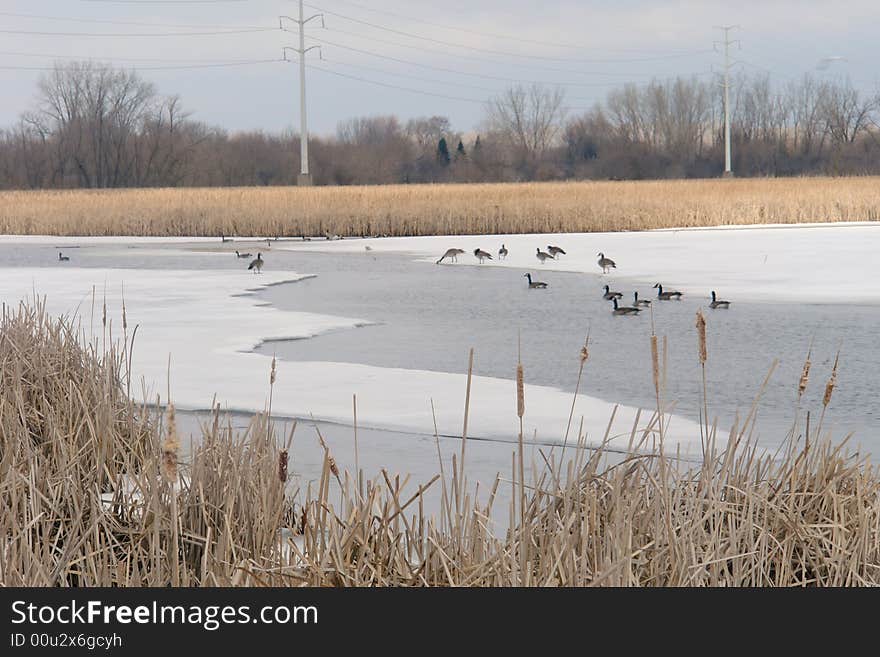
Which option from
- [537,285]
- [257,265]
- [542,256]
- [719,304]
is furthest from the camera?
[542,256]

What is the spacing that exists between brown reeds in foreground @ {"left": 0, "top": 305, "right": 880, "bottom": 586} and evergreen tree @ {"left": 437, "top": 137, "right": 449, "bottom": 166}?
207ft

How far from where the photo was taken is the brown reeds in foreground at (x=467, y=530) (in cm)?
268

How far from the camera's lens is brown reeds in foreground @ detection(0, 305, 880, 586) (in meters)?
2.68

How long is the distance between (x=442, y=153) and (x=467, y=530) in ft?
214

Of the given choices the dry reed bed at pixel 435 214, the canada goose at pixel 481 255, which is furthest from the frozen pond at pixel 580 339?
the dry reed bed at pixel 435 214

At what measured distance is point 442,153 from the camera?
221 feet

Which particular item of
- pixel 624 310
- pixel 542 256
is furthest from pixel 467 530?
pixel 542 256

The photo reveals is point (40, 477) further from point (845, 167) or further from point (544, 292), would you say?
point (845, 167)

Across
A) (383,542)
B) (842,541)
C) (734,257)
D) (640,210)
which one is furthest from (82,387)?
(640,210)

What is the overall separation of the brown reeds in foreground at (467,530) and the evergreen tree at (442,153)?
207 feet

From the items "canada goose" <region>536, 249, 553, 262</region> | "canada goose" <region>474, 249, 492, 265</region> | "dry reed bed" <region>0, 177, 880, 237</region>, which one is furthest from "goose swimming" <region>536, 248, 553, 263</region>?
"dry reed bed" <region>0, 177, 880, 237</region>

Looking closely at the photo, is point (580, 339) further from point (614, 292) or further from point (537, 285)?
point (537, 285)

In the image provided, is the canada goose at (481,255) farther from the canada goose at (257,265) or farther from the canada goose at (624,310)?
the canada goose at (624,310)

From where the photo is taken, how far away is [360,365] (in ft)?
23.3
